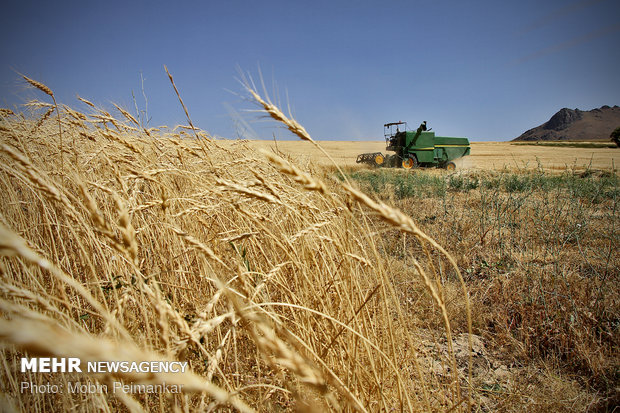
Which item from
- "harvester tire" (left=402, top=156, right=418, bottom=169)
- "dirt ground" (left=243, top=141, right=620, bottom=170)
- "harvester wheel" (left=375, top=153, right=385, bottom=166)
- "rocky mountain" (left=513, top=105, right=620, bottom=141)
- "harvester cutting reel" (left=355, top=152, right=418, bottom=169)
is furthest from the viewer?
"rocky mountain" (left=513, top=105, right=620, bottom=141)

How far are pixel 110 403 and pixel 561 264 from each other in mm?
3432

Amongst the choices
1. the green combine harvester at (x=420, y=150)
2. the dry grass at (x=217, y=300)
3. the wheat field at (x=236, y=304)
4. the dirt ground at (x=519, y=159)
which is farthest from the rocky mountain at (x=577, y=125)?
the dry grass at (x=217, y=300)

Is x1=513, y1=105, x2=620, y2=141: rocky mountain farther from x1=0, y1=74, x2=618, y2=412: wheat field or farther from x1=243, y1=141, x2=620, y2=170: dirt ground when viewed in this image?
x1=0, y1=74, x2=618, y2=412: wheat field

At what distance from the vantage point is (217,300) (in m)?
0.76

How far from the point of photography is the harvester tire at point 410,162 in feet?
51.0

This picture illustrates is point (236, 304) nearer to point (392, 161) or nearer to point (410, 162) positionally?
point (410, 162)

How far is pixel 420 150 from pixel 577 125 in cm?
17562

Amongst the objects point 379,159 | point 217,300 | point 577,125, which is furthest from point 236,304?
point 577,125

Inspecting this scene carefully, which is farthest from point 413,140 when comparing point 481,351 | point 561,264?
point 481,351

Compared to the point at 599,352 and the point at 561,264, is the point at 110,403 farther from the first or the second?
the point at 561,264

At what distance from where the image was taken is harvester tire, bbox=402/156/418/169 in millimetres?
15530

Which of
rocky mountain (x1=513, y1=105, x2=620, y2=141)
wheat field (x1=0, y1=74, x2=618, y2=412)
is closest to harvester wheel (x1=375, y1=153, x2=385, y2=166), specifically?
wheat field (x1=0, y1=74, x2=618, y2=412)

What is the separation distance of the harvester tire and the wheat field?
518 inches

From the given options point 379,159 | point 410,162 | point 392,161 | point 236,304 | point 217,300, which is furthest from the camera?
point 379,159
